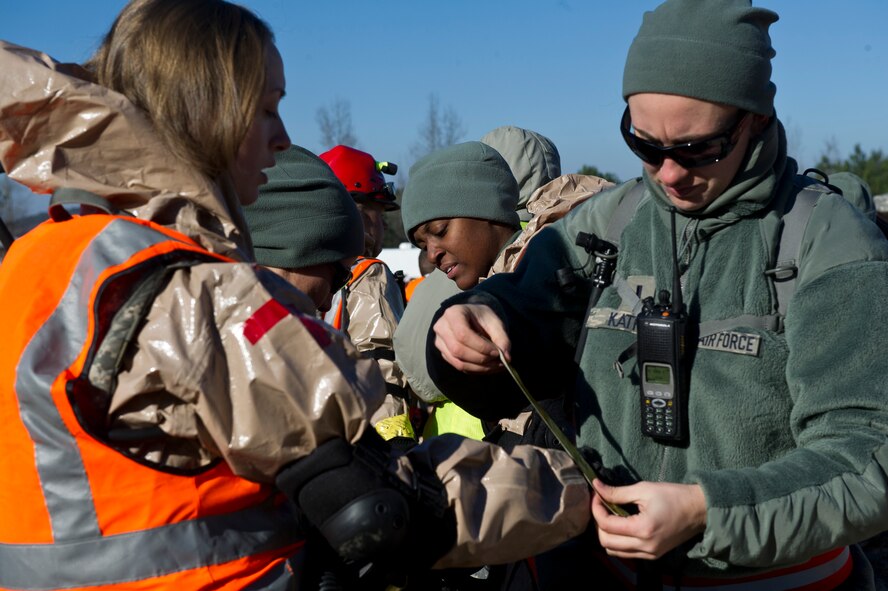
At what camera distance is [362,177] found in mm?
5750

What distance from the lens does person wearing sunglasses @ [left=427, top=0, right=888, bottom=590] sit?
206cm

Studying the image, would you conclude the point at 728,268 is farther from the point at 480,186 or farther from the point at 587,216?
the point at 480,186

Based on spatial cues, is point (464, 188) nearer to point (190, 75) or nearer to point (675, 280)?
point (675, 280)

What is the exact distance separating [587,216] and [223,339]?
132 cm

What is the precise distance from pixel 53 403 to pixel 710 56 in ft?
5.52

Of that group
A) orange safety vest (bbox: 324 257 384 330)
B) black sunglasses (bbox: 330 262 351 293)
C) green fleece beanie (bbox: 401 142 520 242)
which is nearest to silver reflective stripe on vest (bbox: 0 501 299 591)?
black sunglasses (bbox: 330 262 351 293)

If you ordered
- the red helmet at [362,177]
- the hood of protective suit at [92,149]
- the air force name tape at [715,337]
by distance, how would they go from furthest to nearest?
the red helmet at [362,177] < the air force name tape at [715,337] < the hood of protective suit at [92,149]

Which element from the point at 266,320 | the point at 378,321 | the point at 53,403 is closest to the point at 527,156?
the point at 378,321

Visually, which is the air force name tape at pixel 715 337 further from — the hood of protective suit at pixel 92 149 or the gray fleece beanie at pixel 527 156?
the gray fleece beanie at pixel 527 156

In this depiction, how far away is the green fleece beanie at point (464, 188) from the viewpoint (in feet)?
14.3

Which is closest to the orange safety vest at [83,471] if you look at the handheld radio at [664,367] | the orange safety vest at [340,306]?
the handheld radio at [664,367]

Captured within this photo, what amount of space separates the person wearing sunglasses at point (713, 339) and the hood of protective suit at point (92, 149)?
85 cm

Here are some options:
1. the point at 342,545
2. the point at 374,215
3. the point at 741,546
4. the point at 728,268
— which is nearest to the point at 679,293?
the point at 728,268

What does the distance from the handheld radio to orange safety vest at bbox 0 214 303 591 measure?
1066 millimetres
